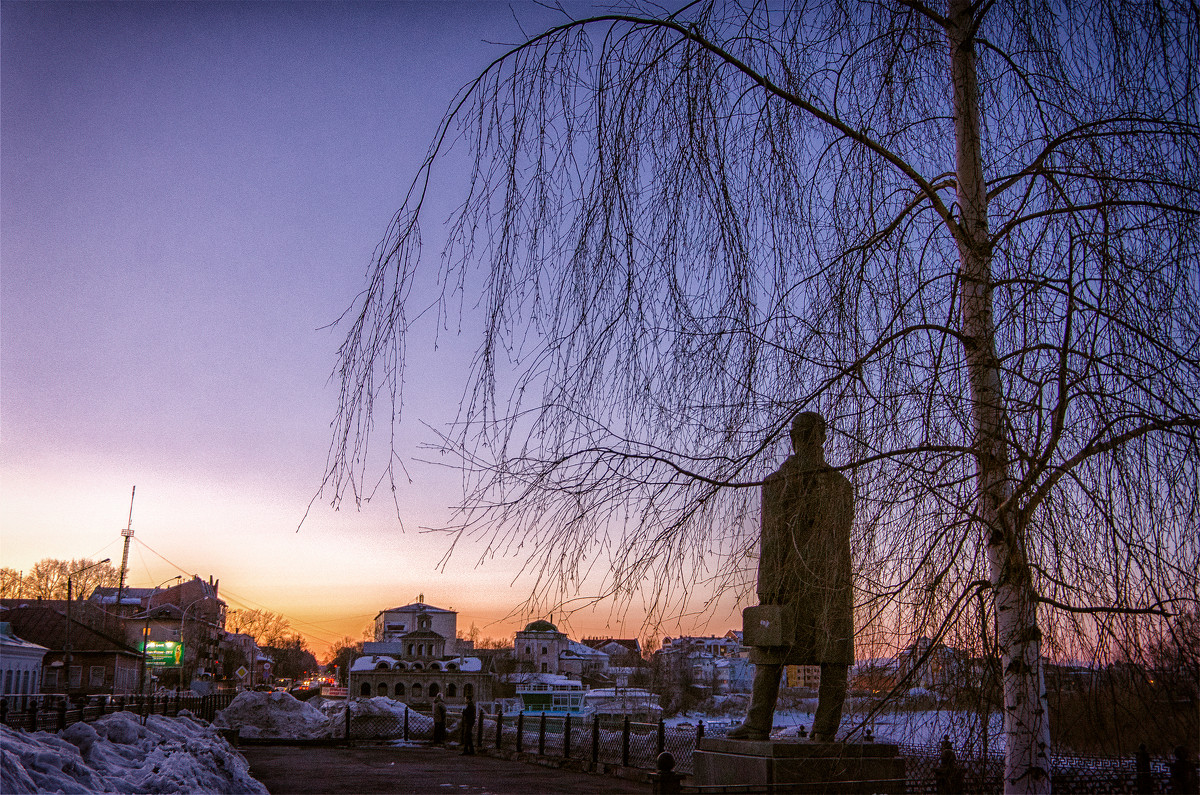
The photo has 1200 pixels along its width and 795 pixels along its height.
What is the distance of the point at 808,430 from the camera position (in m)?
2.70

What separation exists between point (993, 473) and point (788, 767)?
331cm

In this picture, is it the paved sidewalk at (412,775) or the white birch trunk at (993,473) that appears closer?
the white birch trunk at (993,473)

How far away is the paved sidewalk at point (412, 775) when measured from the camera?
13219mm

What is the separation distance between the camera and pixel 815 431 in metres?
2.71

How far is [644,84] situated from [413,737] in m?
28.2

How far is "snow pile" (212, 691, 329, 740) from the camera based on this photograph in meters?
27.5

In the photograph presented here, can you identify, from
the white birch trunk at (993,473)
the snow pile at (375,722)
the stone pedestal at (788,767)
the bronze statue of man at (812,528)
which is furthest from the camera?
the snow pile at (375,722)

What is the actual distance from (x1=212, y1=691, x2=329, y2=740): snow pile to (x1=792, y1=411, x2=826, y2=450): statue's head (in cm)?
2841

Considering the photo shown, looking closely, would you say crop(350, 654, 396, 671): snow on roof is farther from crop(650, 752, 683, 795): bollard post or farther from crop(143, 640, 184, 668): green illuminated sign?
crop(650, 752, 683, 795): bollard post

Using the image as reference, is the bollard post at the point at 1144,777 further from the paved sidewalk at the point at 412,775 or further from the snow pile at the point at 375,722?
the snow pile at the point at 375,722

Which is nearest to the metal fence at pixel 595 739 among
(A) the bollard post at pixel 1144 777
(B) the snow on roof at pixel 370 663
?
(A) the bollard post at pixel 1144 777

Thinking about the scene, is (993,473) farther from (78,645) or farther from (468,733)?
(78,645)

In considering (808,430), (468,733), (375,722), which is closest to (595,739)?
(468,733)

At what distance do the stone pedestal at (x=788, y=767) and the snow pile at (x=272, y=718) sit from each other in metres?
25.1
